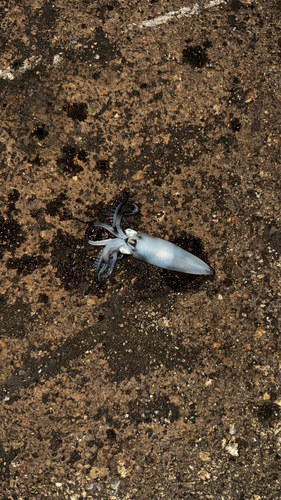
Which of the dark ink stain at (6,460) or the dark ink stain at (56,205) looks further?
the dark ink stain at (56,205)

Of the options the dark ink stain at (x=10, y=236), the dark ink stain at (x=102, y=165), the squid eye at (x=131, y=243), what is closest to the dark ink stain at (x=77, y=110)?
the dark ink stain at (x=102, y=165)

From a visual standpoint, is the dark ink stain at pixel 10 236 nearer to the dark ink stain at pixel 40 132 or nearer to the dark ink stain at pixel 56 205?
the dark ink stain at pixel 56 205

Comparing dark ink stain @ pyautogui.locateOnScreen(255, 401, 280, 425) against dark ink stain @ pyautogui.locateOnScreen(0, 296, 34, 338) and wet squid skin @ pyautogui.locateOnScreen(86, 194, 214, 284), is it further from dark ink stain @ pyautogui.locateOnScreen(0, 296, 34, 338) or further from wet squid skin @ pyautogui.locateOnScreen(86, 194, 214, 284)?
dark ink stain @ pyautogui.locateOnScreen(0, 296, 34, 338)

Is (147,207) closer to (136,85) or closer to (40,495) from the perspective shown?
(136,85)

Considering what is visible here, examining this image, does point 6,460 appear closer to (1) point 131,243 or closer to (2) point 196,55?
(1) point 131,243

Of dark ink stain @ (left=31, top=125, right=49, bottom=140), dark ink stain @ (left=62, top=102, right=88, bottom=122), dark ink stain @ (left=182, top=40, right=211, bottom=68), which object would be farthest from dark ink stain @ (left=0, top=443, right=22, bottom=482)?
dark ink stain @ (left=182, top=40, right=211, bottom=68)

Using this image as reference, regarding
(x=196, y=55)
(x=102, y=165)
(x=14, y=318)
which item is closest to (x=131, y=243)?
(x=102, y=165)
